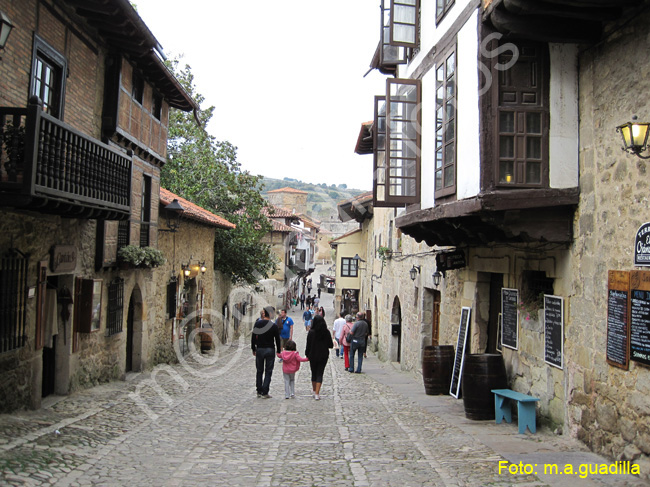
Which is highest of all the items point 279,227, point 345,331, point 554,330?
point 279,227

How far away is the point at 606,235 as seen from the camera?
19.8 ft

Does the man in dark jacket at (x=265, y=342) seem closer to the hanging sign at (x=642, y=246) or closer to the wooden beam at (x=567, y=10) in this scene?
the hanging sign at (x=642, y=246)

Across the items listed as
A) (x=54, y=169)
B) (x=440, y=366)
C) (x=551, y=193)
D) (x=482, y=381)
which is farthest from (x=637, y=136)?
(x=54, y=169)

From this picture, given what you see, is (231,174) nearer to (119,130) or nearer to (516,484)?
(119,130)

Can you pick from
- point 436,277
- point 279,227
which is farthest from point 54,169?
point 279,227

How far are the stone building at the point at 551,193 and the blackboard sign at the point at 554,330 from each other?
0.08 feet

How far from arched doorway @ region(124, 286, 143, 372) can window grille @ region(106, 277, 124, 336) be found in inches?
55.4

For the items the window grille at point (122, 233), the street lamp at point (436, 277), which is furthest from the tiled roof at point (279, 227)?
the street lamp at point (436, 277)

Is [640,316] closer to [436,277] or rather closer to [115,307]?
[436,277]

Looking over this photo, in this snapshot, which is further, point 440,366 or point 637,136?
point 440,366

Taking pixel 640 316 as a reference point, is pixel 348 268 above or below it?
above

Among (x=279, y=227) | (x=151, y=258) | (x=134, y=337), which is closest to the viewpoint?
(x=151, y=258)

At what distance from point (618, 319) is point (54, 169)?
6.80 m

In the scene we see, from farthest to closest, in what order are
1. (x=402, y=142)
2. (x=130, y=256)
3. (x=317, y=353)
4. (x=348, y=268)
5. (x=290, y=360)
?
(x=348, y=268) < (x=130, y=256) < (x=402, y=142) < (x=317, y=353) < (x=290, y=360)
